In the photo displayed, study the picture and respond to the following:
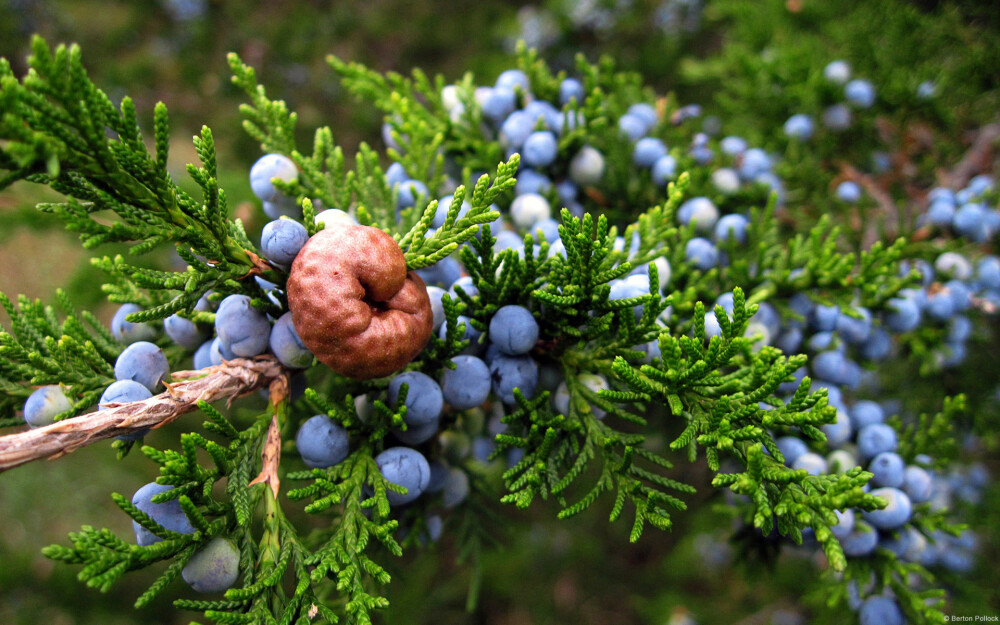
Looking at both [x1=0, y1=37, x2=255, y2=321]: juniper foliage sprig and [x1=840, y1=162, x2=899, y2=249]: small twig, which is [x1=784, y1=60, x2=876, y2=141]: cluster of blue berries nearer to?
[x1=840, y1=162, x2=899, y2=249]: small twig

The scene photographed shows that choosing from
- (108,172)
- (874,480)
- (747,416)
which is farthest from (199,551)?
(874,480)

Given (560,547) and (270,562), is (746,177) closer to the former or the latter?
(270,562)

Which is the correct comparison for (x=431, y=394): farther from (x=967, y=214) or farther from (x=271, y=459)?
(x=967, y=214)

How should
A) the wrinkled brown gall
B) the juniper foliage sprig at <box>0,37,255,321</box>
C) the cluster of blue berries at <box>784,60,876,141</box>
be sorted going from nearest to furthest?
the juniper foliage sprig at <box>0,37,255,321</box> → the wrinkled brown gall → the cluster of blue berries at <box>784,60,876,141</box>

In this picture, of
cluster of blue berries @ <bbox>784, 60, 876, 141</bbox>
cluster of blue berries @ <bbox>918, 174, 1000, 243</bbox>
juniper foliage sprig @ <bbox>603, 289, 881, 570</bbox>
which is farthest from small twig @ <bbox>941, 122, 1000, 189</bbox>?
juniper foliage sprig @ <bbox>603, 289, 881, 570</bbox>

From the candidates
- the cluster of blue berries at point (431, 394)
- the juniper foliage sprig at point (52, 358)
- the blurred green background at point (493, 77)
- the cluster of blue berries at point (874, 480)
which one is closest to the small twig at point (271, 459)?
the cluster of blue berries at point (431, 394)

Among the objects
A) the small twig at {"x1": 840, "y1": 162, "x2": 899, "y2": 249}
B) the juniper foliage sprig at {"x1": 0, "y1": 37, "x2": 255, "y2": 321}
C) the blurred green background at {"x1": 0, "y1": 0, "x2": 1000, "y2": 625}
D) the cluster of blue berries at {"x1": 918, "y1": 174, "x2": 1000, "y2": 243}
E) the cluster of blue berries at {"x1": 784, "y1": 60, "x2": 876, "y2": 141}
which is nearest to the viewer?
the juniper foliage sprig at {"x1": 0, "y1": 37, "x2": 255, "y2": 321}
